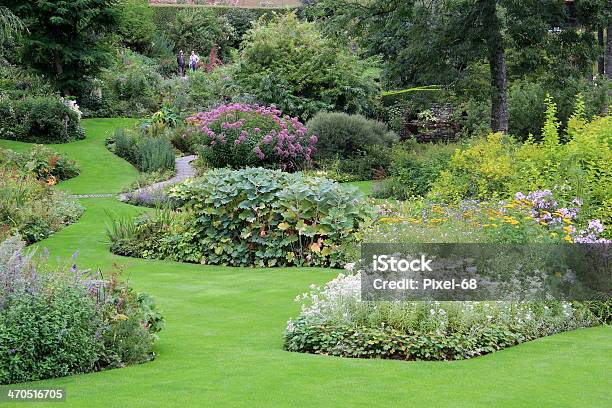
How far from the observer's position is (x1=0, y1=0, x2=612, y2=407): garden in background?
7023mm

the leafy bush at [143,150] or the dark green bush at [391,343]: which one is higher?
the leafy bush at [143,150]

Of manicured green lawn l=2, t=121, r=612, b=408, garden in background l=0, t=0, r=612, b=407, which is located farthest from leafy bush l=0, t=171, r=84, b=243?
manicured green lawn l=2, t=121, r=612, b=408

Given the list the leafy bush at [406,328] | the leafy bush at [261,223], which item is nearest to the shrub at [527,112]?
the leafy bush at [261,223]

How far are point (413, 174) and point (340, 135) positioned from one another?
4.94 metres

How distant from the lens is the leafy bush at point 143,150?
77.4 feet

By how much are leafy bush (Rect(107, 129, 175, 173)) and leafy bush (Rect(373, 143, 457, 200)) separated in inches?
253

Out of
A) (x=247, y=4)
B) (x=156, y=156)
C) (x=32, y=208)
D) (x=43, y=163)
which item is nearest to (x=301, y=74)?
(x=156, y=156)

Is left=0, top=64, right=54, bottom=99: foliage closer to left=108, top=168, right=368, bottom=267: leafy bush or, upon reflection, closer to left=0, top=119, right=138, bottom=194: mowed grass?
left=0, top=119, right=138, bottom=194: mowed grass

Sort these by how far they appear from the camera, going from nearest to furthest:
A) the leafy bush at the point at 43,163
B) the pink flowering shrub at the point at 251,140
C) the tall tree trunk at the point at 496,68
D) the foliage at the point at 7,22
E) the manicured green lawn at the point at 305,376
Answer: the manicured green lawn at the point at 305,376
the leafy bush at the point at 43,163
the tall tree trunk at the point at 496,68
the pink flowering shrub at the point at 251,140
the foliage at the point at 7,22

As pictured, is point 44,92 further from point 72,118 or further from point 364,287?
point 364,287

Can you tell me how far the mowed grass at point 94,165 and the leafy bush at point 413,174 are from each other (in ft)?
22.3

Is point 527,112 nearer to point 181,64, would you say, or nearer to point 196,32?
point 181,64

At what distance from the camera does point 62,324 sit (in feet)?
22.9

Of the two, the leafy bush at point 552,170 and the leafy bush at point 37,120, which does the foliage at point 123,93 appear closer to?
the leafy bush at point 37,120
